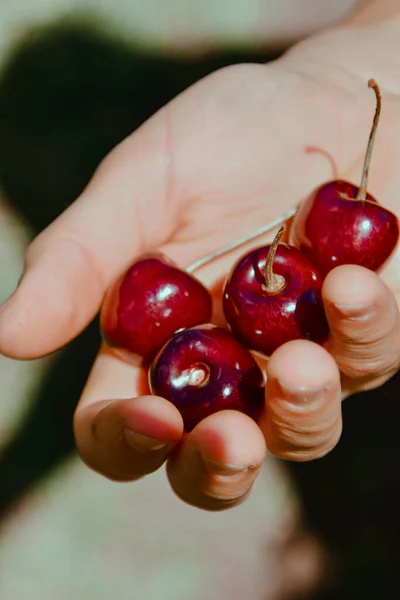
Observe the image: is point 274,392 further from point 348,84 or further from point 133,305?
point 348,84

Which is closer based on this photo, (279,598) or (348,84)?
(348,84)

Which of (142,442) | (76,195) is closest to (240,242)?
(142,442)

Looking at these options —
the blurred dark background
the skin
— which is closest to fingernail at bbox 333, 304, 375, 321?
the skin

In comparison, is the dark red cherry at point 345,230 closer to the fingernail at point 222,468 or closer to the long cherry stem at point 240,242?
the long cherry stem at point 240,242

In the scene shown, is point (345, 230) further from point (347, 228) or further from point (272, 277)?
point (272, 277)

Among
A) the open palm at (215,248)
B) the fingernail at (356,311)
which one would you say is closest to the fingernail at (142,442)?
the open palm at (215,248)

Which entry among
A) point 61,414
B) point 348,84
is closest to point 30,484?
point 61,414
